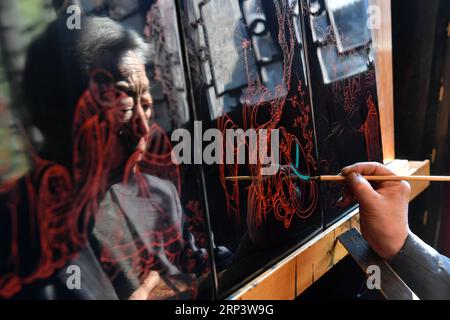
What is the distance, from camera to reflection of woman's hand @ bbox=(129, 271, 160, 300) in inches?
34.9

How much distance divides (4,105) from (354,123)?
5.27ft

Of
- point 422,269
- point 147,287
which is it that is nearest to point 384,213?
point 422,269

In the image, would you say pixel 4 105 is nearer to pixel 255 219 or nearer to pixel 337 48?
pixel 255 219

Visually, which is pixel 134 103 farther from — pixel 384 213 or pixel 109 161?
pixel 384 213

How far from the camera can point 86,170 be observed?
2.64 feet

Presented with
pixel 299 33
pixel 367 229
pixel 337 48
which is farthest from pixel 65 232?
pixel 337 48

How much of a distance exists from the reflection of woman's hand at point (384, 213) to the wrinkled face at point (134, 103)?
30.9 inches

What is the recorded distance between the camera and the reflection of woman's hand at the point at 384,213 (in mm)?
1311

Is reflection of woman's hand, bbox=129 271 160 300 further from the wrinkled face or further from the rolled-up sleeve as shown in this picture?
the rolled-up sleeve

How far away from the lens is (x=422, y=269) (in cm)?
129

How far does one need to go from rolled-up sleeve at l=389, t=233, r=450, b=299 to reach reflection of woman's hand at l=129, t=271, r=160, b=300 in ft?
2.76

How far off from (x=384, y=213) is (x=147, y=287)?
32.1 inches

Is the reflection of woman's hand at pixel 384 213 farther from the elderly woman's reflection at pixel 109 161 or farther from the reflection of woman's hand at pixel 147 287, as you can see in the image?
the reflection of woman's hand at pixel 147 287

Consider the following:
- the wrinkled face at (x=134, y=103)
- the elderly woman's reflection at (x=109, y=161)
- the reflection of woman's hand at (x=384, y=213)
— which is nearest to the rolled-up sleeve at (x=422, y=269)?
the reflection of woman's hand at (x=384, y=213)
